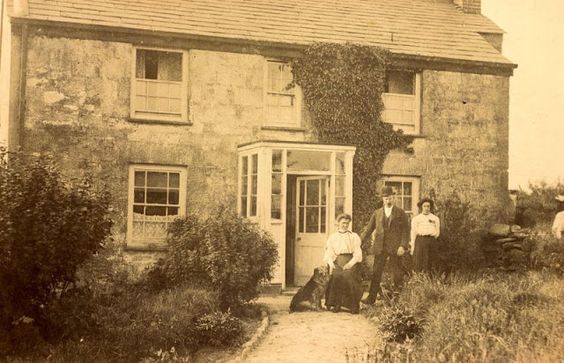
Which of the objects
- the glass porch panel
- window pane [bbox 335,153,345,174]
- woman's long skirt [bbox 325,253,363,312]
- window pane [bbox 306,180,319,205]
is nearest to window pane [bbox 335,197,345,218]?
window pane [bbox 306,180,319,205]

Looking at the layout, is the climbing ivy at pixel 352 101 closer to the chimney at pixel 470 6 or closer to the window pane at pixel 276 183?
the window pane at pixel 276 183

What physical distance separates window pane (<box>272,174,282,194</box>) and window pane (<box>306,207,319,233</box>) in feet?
3.51

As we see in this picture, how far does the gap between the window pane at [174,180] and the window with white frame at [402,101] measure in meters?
5.26

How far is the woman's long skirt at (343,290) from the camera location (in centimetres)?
1196

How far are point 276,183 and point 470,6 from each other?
931 centimetres

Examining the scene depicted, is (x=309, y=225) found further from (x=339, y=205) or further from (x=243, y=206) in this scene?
(x=243, y=206)

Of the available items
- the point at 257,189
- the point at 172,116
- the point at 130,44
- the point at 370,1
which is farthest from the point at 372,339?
the point at 370,1

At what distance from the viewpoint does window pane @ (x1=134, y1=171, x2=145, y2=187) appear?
51.3 feet

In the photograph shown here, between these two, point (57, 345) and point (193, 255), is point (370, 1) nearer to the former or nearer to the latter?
point (193, 255)

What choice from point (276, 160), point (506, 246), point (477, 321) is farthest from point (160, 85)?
point (477, 321)

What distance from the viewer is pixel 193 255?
12086 mm

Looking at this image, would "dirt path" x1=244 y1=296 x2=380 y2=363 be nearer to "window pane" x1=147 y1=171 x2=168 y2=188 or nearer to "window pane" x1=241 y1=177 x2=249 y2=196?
"window pane" x1=241 y1=177 x2=249 y2=196

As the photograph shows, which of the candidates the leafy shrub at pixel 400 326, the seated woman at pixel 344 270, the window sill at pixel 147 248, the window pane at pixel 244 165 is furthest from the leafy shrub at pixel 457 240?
the window sill at pixel 147 248

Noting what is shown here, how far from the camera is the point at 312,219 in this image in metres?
15.7
